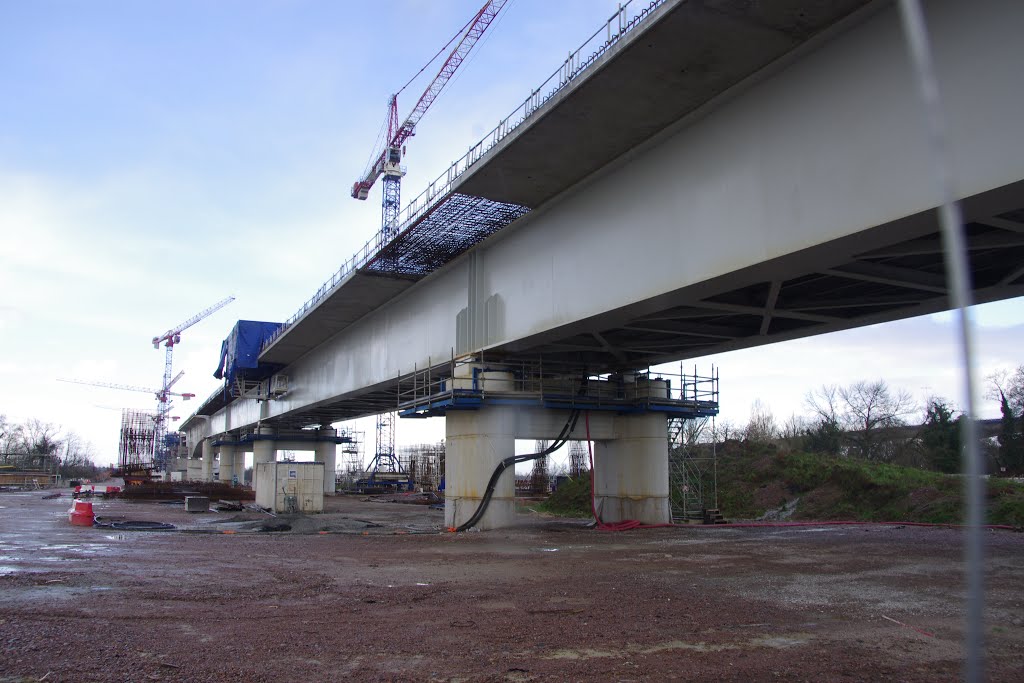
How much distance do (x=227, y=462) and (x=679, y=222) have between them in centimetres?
6656

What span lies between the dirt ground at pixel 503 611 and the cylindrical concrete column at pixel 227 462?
2189 inches

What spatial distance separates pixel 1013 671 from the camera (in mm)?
6348

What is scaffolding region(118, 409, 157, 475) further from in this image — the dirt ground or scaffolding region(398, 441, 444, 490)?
the dirt ground

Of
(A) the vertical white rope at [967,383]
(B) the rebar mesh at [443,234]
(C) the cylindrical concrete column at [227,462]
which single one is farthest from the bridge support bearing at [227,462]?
(A) the vertical white rope at [967,383]

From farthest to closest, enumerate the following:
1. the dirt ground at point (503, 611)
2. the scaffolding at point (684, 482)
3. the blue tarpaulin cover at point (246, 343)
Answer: the blue tarpaulin cover at point (246, 343), the scaffolding at point (684, 482), the dirt ground at point (503, 611)

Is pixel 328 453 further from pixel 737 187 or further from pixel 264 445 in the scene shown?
pixel 737 187

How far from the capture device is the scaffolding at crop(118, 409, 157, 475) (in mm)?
127000

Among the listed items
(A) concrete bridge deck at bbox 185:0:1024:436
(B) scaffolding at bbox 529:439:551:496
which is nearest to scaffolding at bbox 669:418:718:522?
(A) concrete bridge deck at bbox 185:0:1024:436

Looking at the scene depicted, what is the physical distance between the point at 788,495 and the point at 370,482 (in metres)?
40.6

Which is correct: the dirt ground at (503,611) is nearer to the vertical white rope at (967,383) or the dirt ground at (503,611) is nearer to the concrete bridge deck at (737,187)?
the vertical white rope at (967,383)

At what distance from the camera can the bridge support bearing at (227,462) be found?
7056 cm

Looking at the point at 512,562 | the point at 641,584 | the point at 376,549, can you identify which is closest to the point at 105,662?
the point at 641,584

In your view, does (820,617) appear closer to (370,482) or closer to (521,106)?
(521,106)

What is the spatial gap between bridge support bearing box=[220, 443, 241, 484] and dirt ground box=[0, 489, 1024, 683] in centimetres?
5565
